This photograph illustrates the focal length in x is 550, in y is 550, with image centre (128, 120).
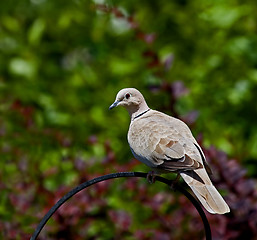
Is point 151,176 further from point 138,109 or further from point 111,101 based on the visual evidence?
point 111,101

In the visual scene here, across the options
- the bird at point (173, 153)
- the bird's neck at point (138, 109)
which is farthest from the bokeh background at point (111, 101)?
the bird at point (173, 153)

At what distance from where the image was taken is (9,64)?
5.09 metres

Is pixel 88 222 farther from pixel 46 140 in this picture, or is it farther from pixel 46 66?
pixel 46 66

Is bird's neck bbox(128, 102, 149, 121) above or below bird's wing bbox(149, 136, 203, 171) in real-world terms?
above

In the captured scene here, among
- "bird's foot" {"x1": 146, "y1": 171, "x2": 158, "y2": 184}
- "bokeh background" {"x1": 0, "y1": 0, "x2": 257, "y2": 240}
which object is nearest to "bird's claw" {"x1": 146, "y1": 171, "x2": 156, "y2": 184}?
"bird's foot" {"x1": 146, "y1": 171, "x2": 158, "y2": 184}

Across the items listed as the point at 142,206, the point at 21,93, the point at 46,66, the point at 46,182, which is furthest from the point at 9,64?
the point at 142,206

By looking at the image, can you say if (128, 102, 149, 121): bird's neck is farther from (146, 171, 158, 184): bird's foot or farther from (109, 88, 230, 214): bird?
(146, 171, 158, 184): bird's foot

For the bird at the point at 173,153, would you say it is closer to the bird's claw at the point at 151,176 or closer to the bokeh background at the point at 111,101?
the bird's claw at the point at 151,176

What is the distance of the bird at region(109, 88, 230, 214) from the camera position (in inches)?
81.5

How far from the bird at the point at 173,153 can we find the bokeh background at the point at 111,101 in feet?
2.63

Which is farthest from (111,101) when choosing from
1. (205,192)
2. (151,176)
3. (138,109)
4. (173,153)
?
(205,192)

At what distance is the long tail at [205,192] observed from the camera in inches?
78.2

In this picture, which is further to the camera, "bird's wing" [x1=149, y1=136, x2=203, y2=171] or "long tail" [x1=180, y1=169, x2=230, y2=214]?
"bird's wing" [x1=149, y1=136, x2=203, y2=171]

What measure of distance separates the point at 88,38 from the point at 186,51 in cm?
86
